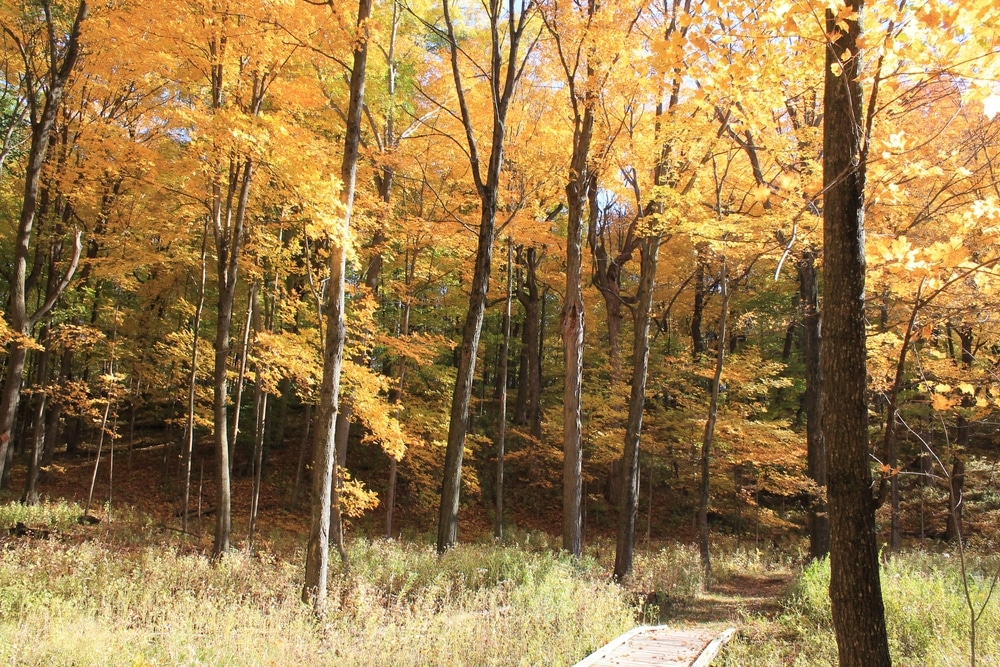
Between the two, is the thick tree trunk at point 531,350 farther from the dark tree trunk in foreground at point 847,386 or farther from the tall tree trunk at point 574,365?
the dark tree trunk in foreground at point 847,386

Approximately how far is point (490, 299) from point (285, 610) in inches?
633

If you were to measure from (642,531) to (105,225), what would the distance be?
1664cm

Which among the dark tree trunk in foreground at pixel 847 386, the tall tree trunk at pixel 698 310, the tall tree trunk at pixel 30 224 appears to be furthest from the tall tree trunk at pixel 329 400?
the tall tree trunk at pixel 698 310

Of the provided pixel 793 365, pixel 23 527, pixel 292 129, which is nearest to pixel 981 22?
pixel 292 129

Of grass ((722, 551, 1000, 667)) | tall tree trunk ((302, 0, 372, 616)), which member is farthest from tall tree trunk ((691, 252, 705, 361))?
tall tree trunk ((302, 0, 372, 616))

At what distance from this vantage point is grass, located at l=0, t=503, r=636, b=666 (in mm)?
4590

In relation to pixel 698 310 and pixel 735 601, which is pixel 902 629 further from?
pixel 698 310

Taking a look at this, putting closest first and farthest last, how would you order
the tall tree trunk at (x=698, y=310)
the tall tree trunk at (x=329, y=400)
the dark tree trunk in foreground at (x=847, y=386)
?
the dark tree trunk in foreground at (x=847, y=386) < the tall tree trunk at (x=329, y=400) < the tall tree trunk at (x=698, y=310)

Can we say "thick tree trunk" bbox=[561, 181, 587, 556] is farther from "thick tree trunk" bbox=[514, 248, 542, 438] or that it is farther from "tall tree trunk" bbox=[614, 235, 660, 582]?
"thick tree trunk" bbox=[514, 248, 542, 438]

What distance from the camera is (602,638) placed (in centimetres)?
612

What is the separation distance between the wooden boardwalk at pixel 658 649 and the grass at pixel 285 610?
250mm

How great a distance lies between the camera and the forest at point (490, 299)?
11.8ft

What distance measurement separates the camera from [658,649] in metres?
5.89

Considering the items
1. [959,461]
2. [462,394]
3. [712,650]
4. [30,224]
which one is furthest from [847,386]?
[959,461]
